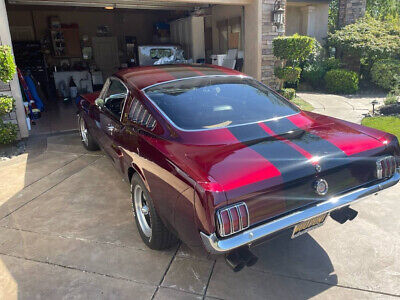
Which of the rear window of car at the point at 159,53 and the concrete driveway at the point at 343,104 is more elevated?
the rear window of car at the point at 159,53

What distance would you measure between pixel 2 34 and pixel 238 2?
515cm

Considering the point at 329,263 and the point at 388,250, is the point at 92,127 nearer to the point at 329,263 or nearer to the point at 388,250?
the point at 329,263

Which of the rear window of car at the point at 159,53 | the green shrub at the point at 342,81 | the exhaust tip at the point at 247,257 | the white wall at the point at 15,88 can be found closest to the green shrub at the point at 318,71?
the green shrub at the point at 342,81

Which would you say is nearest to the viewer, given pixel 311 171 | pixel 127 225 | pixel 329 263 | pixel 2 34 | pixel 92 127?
pixel 311 171

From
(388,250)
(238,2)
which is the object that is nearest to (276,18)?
(238,2)

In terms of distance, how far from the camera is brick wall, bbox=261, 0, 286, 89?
8.07 metres

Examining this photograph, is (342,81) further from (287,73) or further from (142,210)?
(142,210)

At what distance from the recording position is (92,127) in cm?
470

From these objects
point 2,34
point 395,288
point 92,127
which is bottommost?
point 395,288

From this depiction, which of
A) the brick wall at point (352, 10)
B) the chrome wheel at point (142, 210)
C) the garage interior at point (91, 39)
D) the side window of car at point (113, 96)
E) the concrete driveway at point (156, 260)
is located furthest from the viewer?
the brick wall at point (352, 10)

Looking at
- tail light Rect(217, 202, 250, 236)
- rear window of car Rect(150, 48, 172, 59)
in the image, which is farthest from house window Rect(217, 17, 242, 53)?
tail light Rect(217, 202, 250, 236)

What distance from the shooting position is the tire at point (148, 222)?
2712mm

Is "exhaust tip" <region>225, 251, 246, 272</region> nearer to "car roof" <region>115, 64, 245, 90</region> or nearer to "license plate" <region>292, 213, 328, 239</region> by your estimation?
"license plate" <region>292, 213, 328, 239</region>

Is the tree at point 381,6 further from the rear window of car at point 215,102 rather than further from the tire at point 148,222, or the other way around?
the tire at point 148,222
